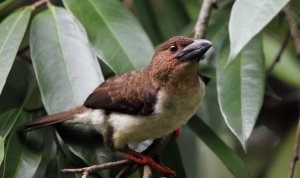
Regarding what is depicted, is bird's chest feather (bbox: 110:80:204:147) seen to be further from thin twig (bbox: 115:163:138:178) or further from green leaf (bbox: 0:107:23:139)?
green leaf (bbox: 0:107:23:139)

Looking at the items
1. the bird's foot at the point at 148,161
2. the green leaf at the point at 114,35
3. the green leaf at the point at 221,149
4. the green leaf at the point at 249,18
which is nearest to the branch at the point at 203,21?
the green leaf at the point at 114,35

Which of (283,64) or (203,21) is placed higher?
(203,21)

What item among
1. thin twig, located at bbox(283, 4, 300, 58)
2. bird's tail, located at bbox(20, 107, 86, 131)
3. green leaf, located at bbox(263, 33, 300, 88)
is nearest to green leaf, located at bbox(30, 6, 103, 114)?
bird's tail, located at bbox(20, 107, 86, 131)

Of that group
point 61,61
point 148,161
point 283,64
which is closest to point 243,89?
point 148,161

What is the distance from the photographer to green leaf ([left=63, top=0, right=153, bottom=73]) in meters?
3.43

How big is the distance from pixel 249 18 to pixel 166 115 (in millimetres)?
769

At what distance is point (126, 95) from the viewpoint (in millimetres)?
3418

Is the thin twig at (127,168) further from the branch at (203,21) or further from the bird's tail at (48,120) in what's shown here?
the branch at (203,21)

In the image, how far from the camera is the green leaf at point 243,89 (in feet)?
10.3

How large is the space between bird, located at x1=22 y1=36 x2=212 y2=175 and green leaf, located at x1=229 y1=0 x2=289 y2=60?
1.66ft

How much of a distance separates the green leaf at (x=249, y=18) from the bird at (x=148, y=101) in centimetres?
51

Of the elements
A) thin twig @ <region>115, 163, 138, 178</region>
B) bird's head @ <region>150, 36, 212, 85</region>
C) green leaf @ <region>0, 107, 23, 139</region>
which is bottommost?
thin twig @ <region>115, 163, 138, 178</region>

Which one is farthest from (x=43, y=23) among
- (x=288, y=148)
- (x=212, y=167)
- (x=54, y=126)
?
(x=288, y=148)

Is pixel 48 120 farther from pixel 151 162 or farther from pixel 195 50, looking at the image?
pixel 195 50
